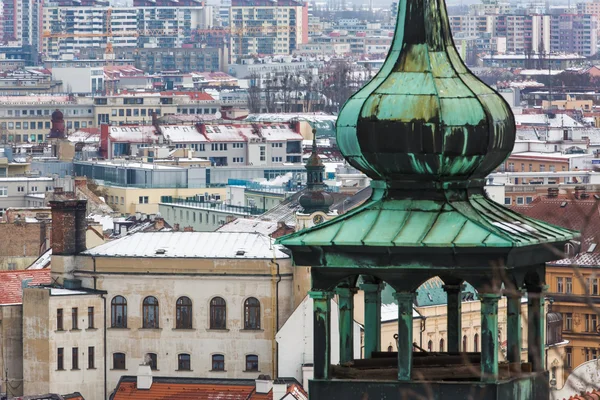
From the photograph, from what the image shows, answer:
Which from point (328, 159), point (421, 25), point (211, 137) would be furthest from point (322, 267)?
point (211, 137)

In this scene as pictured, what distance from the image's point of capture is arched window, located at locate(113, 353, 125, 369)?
54.3 metres

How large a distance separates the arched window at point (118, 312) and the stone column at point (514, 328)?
44.4m

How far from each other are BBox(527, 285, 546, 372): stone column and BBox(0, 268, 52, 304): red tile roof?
45427 mm

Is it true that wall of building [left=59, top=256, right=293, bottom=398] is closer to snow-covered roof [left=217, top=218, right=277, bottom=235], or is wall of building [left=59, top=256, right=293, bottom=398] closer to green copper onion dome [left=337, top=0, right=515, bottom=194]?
snow-covered roof [left=217, top=218, right=277, bottom=235]

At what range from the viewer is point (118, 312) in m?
55.0

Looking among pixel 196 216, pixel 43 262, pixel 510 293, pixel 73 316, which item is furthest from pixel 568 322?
pixel 510 293

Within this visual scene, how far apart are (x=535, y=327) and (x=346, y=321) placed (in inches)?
30.2

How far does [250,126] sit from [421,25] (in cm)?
12791

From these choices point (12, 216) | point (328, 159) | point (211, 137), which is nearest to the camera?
point (12, 216)

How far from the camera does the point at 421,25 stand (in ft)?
34.6

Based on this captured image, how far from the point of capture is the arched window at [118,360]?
2138 inches

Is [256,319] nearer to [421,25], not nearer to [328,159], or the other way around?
[421,25]

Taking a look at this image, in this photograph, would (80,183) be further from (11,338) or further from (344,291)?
(344,291)

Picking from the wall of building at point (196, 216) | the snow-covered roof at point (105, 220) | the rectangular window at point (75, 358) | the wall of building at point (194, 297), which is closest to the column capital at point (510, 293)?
the wall of building at point (194, 297)
